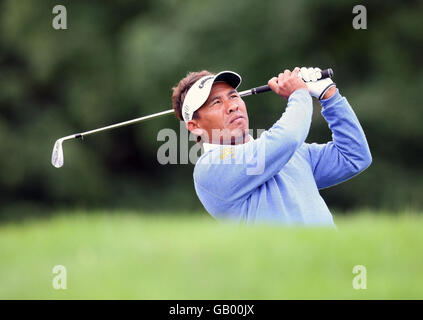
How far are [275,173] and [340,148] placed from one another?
58cm

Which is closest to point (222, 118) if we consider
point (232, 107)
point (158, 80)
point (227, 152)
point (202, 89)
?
point (232, 107)

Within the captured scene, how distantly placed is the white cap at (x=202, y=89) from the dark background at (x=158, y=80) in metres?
8.56

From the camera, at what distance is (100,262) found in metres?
3.28

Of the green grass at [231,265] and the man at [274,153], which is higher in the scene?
the man at [274,153]

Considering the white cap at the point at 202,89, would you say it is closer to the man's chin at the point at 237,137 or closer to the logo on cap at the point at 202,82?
the logo on cap at the point at 202,82

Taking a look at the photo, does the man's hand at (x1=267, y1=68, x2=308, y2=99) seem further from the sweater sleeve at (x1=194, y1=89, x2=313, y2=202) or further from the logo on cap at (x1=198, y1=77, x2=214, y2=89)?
the logo on cap at (x1=198, y1=77, x2=214, y2=89)

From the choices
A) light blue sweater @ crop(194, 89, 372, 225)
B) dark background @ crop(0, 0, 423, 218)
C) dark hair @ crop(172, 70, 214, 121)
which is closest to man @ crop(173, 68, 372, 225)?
light blue sweater @ crop(194, 89, 372, 225)

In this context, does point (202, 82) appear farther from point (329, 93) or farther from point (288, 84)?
point (329, 93)

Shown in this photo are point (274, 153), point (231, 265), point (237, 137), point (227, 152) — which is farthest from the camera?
point (237, 137)

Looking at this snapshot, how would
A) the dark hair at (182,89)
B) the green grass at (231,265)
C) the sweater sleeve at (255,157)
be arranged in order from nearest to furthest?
the green grass at (231,265), the sweater sleeve at (255,157), the dark hair at (182,89)

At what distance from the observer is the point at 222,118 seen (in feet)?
13.4

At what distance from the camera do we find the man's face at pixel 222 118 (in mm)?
3969

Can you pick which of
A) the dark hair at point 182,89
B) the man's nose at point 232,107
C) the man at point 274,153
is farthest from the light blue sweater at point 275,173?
the dark hair at point 182,89

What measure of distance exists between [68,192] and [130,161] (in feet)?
8.40
